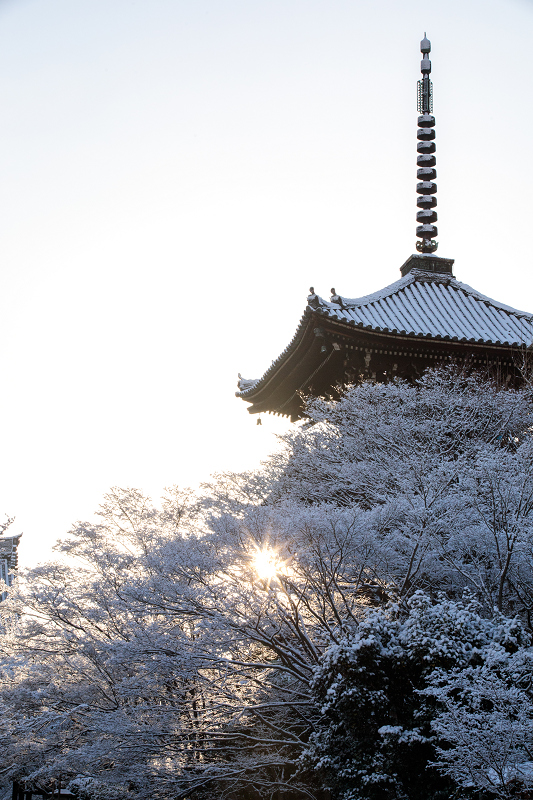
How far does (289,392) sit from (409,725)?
1106 cm

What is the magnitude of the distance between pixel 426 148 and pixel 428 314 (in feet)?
27.5

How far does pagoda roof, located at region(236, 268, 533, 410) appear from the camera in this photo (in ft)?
45.9

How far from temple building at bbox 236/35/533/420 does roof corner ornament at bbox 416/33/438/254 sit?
109 inches

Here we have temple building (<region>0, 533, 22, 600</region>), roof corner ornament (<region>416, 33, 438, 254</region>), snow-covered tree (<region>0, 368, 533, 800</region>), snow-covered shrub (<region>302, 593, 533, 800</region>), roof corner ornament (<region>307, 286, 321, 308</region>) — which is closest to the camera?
snow-covered shrub (<region>302, 593, 533, 800</region>)

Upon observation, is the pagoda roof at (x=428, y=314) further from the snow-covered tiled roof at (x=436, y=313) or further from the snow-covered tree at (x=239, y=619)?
the snow-covered tree at (x=239, y=619)

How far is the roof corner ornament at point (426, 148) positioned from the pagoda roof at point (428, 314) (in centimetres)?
323

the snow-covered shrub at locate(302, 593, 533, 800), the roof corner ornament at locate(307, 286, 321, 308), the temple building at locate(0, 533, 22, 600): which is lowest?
the snow-covered shrub at locate(302, 593, 533, 800)

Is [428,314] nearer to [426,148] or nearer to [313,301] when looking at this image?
[313,301]

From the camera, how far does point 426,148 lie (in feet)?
70.1

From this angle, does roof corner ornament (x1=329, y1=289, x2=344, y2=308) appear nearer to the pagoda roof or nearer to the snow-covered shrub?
the pagoda roof

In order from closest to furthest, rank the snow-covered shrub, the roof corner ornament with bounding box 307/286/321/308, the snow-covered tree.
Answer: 1. the snow-covered shrub
2. the snow-covered tree
3. the roof corner ornament with bounding box 307/286/321/308

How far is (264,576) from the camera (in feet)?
30.8

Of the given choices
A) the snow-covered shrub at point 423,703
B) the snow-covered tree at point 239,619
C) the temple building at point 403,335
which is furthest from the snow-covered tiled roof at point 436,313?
the snow-covered shrub at point 423,703

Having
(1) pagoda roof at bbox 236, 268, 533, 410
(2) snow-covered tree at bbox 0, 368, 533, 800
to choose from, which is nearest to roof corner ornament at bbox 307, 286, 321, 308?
(1) pagoda roof at bbox 236, 268, 533, 410
